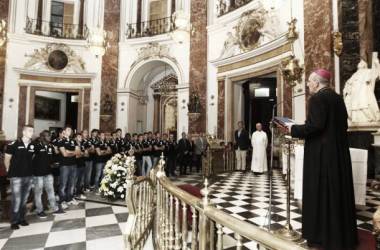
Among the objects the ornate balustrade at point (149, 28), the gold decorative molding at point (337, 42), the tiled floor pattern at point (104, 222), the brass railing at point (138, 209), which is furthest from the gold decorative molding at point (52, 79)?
the brass railing at point (138, 209)

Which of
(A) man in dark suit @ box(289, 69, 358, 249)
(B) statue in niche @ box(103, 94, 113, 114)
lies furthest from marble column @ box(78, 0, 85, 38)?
(A) man in dark suit @ box(289, 69, 358, 249)

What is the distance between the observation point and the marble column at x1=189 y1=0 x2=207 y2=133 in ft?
40.1

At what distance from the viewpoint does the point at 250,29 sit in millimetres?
10453

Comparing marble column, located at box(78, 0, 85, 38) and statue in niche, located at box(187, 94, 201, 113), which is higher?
marble column, located at box(78, 0, 85, 38)

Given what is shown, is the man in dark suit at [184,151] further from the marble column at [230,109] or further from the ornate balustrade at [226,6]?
the ornate balustrade at [226,6]

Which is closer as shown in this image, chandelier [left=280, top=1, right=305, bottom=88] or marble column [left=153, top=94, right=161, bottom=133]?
chandelier [left=280, top=1, right=305, bottom=88]

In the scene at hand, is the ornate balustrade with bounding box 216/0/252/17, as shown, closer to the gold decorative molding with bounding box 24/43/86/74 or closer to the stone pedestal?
the stone pedestal

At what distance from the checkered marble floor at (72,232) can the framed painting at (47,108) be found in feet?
44.5

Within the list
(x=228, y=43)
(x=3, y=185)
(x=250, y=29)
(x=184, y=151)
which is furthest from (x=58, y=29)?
(x=3, y=185)

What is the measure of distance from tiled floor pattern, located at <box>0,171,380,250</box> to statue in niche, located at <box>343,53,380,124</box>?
1.81 meters

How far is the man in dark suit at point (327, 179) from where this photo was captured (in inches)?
89.7

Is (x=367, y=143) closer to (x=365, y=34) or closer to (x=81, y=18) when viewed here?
(x=365, y=34)

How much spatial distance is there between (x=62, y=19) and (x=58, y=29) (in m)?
0.83

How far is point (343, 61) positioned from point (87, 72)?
40.3ft
